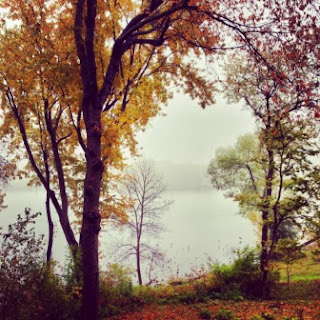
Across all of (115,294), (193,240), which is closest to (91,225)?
(115,294)

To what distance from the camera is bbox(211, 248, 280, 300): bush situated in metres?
10.1

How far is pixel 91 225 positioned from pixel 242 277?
7.26 m

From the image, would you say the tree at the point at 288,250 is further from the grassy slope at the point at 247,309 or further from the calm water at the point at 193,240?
the calm water at the point at 193,240

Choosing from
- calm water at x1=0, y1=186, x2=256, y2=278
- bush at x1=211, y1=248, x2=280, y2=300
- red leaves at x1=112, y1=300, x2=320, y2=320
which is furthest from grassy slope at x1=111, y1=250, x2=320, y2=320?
calm water at x1=0, y1=186, x2=256, y2=278

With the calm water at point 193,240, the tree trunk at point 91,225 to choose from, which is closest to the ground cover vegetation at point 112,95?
the tree trunk at point 91,225

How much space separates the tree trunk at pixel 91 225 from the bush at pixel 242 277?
579 cm

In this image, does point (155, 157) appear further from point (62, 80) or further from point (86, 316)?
point (86, 316)

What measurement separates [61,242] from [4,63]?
39642 millimetres

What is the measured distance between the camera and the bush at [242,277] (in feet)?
33.1

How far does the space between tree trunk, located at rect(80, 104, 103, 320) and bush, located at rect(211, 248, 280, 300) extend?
19.0 feet

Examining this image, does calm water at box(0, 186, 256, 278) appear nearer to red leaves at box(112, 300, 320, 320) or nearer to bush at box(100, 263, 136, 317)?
bush at box(100, 263, 136, 317)

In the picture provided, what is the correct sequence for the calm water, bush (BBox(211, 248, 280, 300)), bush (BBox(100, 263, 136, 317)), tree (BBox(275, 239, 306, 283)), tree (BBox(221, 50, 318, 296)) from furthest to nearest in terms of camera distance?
the calm water
tree (BBox(275, 239, 306, 283))
bush (BBox(211, 248, 280, 300))
bush (BBox(100, 263, 136, 317))
tree (BBox(221, 50, 318, 296))

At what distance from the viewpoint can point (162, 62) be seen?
8.22 metres

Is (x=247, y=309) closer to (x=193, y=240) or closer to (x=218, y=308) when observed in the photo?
(x=218, y=308)
